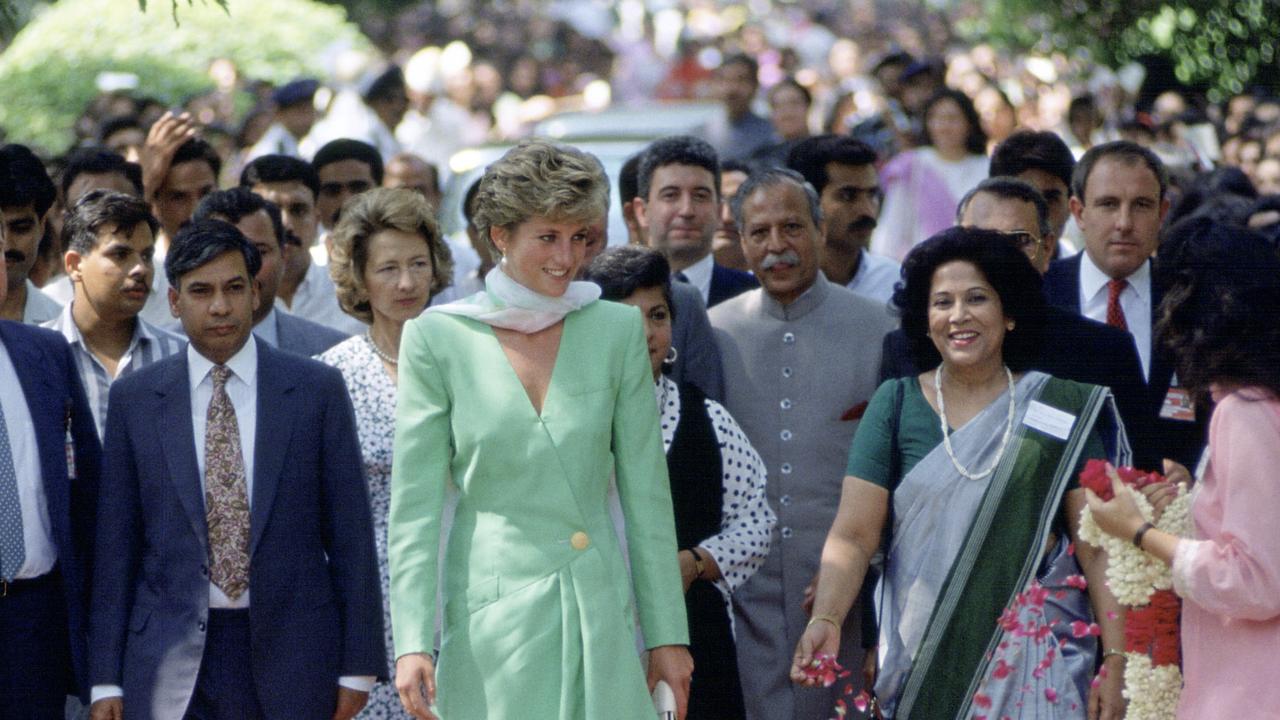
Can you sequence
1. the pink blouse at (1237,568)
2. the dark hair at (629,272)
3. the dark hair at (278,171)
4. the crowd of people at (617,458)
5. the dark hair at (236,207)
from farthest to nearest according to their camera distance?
the dark hair at (278,171) < the dark hair at (236,207) < the dark hair at (629,272) < the crowd of people at (617,458) < the pink blouse at (1237,568)

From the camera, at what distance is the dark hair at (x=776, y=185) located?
7.50m

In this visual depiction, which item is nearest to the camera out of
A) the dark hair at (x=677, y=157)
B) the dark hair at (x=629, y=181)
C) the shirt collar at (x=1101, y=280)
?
the shirt collar at (x=1101, y=280)

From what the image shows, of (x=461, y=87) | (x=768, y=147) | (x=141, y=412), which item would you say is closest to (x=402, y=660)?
(x=141, y=412)

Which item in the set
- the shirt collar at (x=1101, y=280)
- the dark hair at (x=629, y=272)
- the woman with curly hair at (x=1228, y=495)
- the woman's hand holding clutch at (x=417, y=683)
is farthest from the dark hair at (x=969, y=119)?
the woman's hand holding clutch at (x=417, y=683)

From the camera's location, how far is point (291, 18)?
1761 cm

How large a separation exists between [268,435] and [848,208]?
346cm

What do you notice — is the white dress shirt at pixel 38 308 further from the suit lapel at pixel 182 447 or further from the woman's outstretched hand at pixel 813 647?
the woman's outstretched hand at pixel 813 647

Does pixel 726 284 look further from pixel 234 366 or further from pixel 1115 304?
pixel 234 366

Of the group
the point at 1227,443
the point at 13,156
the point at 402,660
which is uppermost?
the point at 13,156

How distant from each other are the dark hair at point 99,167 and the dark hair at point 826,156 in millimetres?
2717

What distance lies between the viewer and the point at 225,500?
593cm

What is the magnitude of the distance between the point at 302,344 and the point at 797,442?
72.2 inches

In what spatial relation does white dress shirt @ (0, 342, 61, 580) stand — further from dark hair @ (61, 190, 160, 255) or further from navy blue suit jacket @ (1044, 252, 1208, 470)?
navy blue suit jacket @ (1044, 252, 1208, 470)

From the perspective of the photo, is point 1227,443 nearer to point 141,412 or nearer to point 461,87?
point 141,412
